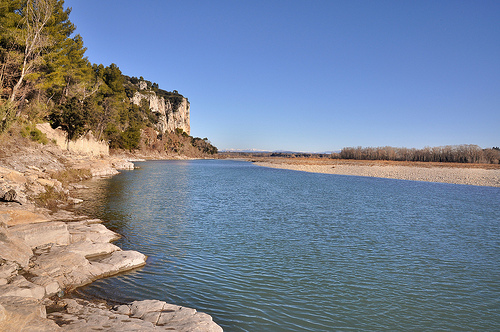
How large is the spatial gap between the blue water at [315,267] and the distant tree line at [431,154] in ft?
353

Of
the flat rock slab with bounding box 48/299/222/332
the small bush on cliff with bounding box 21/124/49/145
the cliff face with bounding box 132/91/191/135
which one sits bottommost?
the flat rock slab with bounding box 48/299/222/332

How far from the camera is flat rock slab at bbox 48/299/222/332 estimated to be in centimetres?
604

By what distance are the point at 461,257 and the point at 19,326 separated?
15.0 meters

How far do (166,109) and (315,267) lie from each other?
7095 inches

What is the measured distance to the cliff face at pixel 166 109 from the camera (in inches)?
6093

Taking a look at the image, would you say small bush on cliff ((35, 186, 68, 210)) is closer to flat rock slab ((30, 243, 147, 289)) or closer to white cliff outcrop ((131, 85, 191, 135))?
flat rock slab ((30, 243, 147, 289))

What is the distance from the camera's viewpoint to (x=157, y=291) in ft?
28.9

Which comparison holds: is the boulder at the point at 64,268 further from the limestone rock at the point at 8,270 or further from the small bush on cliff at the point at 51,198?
the small bush on cliff at the point at 51,198

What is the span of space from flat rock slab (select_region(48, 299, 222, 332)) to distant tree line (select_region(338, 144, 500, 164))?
413 feet

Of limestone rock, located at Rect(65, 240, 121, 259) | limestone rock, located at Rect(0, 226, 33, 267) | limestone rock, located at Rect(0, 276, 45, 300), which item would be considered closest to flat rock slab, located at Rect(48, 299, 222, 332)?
limestone rock, located at Rect(0, 276, 45, 300)

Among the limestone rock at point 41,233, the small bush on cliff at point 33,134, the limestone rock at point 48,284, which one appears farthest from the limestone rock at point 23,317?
the small bush on cliff at point 33,134

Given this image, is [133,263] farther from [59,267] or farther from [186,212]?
[186,212]

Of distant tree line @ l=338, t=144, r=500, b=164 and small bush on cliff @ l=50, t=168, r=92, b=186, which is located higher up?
distant tree line @ l=338, t=144, r=500, b=164

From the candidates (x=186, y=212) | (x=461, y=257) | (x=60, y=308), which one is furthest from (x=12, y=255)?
(x=461, y=257)
